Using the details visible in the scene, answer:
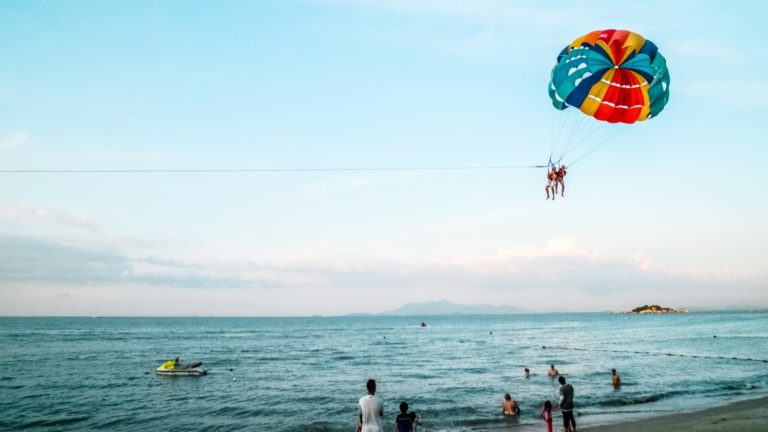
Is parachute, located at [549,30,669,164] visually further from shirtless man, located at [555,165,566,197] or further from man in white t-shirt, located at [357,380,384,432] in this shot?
man in white t-shirt, located at [357,380,384,432]

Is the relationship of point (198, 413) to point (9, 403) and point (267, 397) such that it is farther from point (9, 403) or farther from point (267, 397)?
point (9, 403)

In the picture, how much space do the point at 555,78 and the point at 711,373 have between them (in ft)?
82.7

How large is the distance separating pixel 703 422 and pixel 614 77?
11.2 metres

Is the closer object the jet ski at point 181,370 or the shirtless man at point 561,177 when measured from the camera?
the shirtless man at point 561,177

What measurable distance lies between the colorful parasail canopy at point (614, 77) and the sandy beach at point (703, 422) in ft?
31.0

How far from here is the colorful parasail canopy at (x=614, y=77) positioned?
53.6 feet

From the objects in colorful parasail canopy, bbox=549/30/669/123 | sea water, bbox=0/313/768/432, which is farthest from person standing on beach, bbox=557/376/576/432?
colorful parasail canopy, bbox=549/30/669/123

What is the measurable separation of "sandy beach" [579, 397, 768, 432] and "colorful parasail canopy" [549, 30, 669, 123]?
31.0ft

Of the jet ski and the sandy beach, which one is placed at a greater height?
the sandy beach

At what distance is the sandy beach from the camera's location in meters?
13.5

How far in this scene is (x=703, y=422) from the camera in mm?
15117

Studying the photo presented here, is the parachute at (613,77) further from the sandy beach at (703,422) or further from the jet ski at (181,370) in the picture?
the jet ski at (181,370)

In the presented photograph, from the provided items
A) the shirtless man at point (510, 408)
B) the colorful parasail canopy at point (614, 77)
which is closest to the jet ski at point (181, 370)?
the shirtless man at point (510, 408)

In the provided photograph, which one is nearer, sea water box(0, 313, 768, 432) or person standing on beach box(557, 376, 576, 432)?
person standing on beach box(557, 376, 576, 432)
